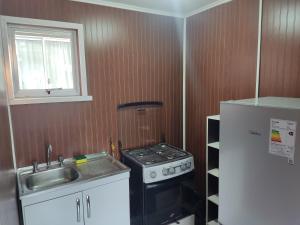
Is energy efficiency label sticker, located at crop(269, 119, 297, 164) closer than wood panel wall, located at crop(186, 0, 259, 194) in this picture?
Yes

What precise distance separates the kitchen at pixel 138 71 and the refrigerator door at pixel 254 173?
19cm

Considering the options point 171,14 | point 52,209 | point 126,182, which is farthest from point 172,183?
point 171,14

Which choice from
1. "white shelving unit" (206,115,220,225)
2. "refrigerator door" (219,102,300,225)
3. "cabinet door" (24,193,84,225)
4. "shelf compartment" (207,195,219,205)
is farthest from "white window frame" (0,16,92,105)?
"shelf compartment" (207,195,219,205)

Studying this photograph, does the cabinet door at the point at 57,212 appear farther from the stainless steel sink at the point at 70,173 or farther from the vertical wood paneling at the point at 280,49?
the vertical wood paneling at the point at 280,49

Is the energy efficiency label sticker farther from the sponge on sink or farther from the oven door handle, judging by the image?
the sponge on sink

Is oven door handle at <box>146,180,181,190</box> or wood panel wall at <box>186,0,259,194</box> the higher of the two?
wood panel wall at <box>186,0,259,194</box>

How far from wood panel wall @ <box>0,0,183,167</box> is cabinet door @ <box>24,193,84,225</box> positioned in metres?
0.51

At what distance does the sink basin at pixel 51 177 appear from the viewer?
1.77 meters

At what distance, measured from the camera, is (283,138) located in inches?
42.4

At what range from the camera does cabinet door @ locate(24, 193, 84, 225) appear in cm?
146

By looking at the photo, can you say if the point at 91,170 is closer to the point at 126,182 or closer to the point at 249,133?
the point at 126,182

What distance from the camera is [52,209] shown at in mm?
1521

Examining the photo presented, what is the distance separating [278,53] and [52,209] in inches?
81.1

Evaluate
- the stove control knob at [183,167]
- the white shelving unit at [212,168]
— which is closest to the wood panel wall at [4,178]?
the stove control knob at [183,167]
